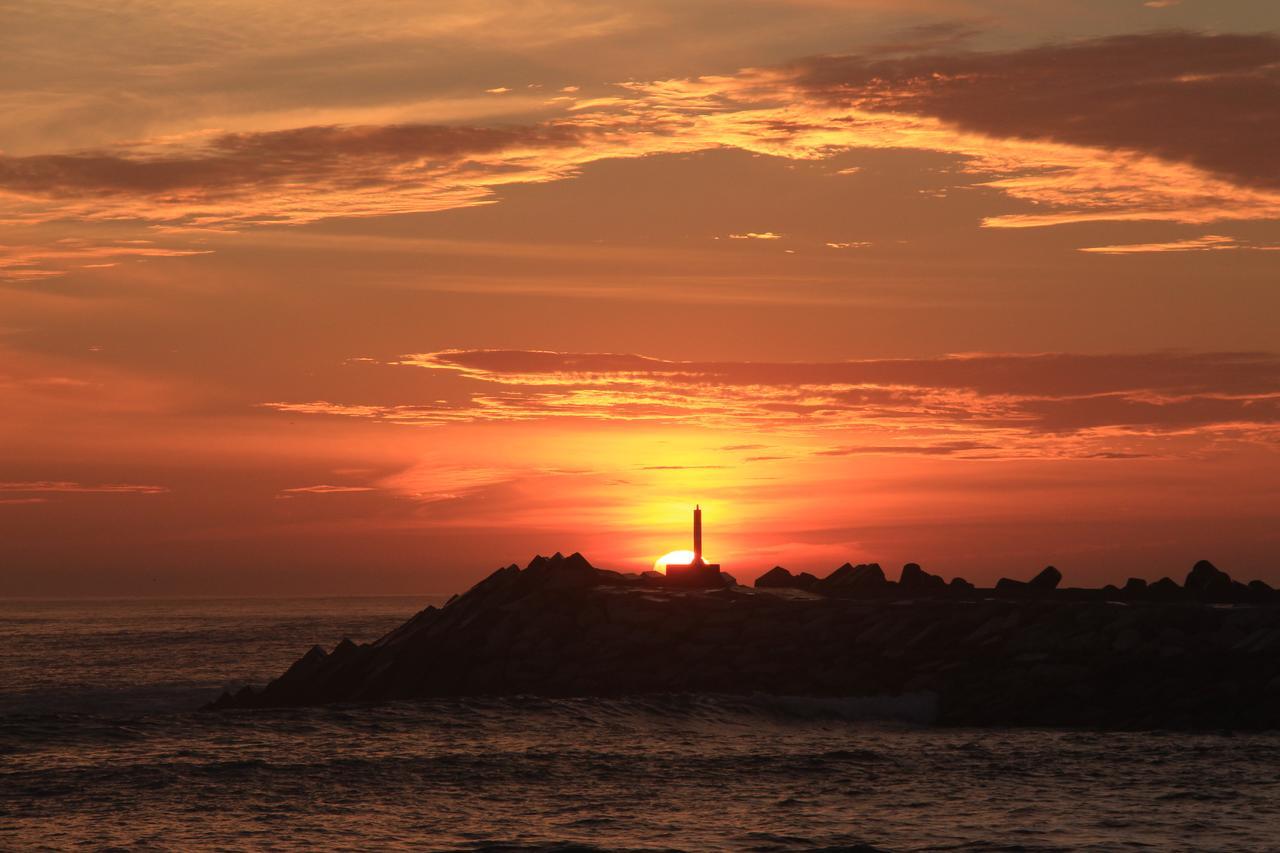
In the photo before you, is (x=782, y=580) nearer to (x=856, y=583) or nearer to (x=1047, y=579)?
(x=856, y=583)

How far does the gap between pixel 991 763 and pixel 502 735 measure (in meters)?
10.9

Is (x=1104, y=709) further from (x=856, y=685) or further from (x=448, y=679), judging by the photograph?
(x=448, y=679)

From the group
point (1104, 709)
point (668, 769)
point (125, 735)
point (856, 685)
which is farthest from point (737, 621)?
point (125, 735)

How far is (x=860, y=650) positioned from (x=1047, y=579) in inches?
395

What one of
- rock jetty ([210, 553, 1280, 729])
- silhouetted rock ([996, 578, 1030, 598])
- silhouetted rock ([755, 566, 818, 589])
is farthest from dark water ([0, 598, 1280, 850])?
silhouetted rock ([755, 566, 818, 589])

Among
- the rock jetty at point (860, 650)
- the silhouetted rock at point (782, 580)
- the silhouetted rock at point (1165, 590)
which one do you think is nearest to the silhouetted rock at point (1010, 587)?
the rock jetty at point (860, 650)

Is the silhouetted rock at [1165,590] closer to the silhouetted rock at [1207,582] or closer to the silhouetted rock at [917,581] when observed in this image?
the silhouetted rock at [1207,582]

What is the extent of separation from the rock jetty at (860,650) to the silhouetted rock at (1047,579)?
47 mm

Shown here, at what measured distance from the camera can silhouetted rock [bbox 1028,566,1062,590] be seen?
4512cm

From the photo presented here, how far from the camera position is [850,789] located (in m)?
24.7

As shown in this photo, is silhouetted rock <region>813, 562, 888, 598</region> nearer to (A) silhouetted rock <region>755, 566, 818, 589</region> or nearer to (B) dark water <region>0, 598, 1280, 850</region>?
(A) silhouetted rock <region>755, 566, 818, 589</region>

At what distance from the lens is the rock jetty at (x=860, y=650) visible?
33.5 m

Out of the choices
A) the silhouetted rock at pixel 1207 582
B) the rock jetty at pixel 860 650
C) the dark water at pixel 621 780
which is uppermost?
the silhouetted rock at pixel 1207 582

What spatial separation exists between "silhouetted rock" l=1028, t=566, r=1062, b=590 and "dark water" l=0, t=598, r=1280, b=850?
1163 cm
